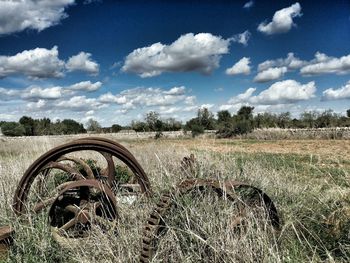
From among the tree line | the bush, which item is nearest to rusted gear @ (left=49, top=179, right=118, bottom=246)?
the tree line

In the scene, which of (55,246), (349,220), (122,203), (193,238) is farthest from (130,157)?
(349,220)

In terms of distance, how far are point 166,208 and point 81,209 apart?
4.82ft

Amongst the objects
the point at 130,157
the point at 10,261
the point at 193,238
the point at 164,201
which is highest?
the point at 130,157

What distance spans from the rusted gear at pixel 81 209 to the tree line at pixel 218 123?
27917mm

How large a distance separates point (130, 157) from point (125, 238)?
1643 mm

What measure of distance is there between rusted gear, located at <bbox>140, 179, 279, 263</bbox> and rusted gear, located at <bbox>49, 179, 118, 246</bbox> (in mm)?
922

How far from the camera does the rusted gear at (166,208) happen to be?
12.3ft

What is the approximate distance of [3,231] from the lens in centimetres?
457

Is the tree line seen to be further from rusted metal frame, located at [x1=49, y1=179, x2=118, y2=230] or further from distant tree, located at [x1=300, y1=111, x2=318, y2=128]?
rusted metal frame, located at [x1=49, y1=179, x2=118, y2=230]

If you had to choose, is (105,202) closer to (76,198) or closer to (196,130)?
(76,198)

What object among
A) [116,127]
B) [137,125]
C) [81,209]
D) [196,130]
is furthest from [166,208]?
[116,127]

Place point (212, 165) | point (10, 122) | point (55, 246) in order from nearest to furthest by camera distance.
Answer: point (55, 246), point (212, 165), point (10, 122)

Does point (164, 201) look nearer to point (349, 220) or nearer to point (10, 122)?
point (349, 220)

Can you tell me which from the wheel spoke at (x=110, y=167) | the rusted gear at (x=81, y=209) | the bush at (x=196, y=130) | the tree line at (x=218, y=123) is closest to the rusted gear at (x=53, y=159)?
the wheel spoke at (x=110, y=167)
